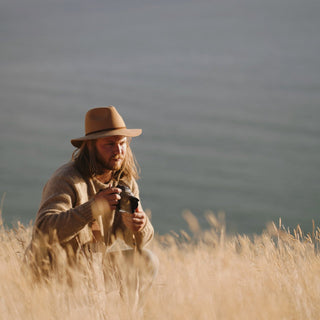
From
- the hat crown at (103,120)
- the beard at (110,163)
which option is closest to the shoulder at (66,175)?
the beard at (110,163)

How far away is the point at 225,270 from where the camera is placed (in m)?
4.00

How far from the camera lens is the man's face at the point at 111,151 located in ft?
13.7

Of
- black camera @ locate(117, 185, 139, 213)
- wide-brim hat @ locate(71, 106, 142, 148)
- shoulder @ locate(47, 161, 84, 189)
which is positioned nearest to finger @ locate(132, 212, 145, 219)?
black camera @ locate(117, 185, 139, 213)

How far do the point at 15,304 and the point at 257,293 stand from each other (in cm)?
167

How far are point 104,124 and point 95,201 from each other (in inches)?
28.9

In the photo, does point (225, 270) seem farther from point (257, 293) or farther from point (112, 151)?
point (112, 151)

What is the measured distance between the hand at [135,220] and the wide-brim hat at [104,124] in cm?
60

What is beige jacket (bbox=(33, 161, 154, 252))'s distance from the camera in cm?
383

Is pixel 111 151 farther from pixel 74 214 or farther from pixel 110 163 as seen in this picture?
pixel 74 214

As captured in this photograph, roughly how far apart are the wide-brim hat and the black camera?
0.46 meters

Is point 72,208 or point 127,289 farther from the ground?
point 72,208

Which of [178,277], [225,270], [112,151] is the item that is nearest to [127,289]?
[178,277]

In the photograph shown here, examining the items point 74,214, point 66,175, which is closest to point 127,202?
point 74,214

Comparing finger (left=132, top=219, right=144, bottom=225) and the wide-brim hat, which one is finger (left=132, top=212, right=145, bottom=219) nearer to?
finger (left=132, top=219, right=144, bottom=225)
